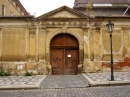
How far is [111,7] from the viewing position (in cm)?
3653

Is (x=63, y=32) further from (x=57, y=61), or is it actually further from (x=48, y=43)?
(x=57, y=61)

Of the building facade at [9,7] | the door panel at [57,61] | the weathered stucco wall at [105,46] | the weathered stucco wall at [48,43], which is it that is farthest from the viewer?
the building facade at [9,7]

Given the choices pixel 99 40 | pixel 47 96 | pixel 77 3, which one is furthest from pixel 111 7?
pixel 47 96

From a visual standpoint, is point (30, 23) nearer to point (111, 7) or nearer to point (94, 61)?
point (94, 61)

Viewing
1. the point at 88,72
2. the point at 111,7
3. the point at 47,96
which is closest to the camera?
the point at 47,96

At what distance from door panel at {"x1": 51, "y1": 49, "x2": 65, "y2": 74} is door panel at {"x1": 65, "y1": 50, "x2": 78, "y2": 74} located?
446mm

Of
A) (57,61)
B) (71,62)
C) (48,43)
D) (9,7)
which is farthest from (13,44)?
(9,7)

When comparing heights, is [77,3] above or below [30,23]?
above

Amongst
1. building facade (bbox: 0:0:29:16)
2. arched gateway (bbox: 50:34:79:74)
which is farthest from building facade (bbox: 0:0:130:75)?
building facade (bbox: 0:0:29:16)

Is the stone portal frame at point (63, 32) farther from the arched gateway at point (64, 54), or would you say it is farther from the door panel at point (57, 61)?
the door panel at point (57, 61)

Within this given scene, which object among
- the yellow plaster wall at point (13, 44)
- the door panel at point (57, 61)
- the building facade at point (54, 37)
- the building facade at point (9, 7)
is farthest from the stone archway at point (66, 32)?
the building facade at point (9, 7)

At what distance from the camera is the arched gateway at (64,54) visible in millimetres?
20016

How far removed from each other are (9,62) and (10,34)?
95.9 inches

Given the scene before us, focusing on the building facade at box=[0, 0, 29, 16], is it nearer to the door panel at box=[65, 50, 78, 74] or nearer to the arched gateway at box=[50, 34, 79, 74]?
the arched gateway at box=[50, 34, 79, 74]
